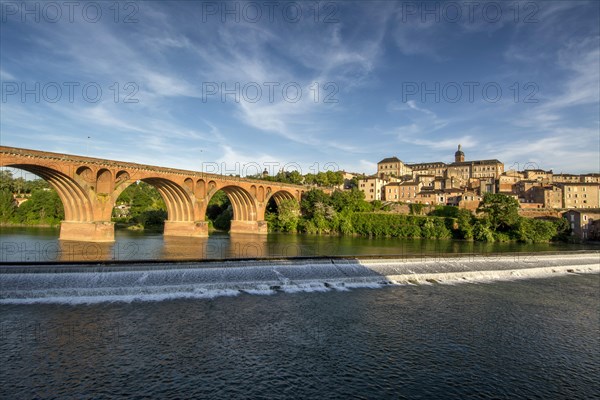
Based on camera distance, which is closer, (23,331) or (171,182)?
(23,331)

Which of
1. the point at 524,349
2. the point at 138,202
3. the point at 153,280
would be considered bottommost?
the point at 524,349

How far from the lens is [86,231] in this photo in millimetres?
41219

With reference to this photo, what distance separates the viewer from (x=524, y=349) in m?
15.3

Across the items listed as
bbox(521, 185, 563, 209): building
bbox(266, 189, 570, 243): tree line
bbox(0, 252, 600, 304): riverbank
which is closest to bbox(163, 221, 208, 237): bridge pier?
bbox(266, 189, 570, 243): tree line

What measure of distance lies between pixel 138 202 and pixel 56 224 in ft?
61.0

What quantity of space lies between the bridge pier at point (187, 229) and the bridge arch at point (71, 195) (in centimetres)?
1592

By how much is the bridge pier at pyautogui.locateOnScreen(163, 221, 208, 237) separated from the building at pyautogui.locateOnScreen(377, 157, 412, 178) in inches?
3515

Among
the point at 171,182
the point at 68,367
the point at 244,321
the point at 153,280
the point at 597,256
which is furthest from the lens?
the point at 171,182

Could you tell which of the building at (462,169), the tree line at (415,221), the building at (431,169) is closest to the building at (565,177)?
the building at (462,169)

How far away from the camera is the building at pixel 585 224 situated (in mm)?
65500

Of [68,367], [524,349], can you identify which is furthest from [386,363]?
[68,367]

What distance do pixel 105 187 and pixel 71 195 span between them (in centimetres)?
350

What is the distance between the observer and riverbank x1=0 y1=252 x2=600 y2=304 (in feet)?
63.9

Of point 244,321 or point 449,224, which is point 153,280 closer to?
point 244,321
